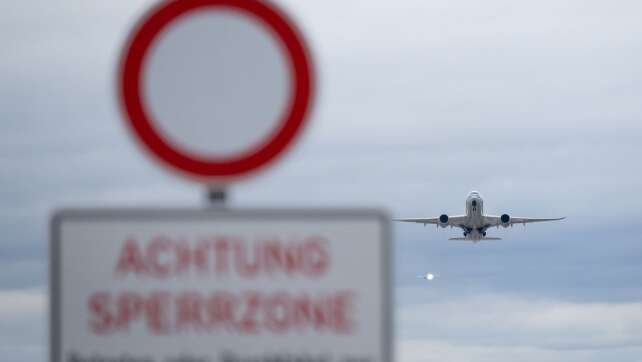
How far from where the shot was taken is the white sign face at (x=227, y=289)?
5.66 m

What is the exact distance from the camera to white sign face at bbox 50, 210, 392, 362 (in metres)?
5.66

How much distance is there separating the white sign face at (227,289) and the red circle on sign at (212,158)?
270 mm

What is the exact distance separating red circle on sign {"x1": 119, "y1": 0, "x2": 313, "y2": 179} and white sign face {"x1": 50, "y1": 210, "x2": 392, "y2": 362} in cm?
27

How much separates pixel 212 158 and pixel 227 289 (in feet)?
2.05

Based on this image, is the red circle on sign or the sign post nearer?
the sign post

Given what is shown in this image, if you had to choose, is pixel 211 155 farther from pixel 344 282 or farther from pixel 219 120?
pixel 344 282

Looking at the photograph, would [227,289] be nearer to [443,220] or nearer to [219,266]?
[219,266]

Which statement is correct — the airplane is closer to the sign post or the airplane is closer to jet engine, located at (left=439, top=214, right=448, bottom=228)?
jet engine, located at (left=439, top=214, right=448, bottom=228)

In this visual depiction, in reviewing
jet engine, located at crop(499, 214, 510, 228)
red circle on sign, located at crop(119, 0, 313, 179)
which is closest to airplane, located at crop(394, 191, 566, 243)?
jet engine, located at crop(499, 214, 510, 228)

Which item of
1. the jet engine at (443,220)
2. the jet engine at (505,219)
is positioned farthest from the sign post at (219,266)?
the jet engine at (505,219)

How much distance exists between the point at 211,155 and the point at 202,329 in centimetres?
80

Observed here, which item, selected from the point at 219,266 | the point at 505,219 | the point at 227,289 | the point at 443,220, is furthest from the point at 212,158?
the point at 505,219

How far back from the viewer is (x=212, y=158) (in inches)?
232

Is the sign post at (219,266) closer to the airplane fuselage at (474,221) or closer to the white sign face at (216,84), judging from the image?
the white sign face at (216,84)
